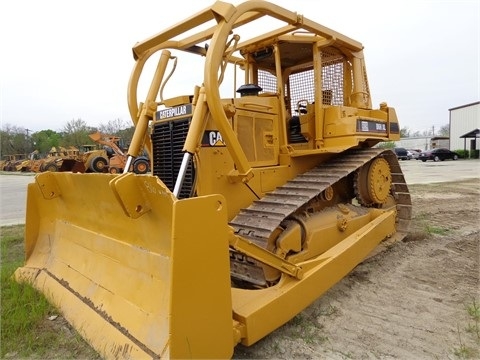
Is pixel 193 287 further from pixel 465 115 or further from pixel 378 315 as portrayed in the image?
pixel 465 115

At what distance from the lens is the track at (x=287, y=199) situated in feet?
12.0

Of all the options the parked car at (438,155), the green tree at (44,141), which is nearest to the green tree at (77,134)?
the green tree at (44,141)

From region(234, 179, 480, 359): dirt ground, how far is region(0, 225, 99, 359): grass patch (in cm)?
138

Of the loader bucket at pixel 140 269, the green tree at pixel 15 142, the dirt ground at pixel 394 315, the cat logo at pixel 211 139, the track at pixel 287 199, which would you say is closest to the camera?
the loader bucket at pixel 140 269

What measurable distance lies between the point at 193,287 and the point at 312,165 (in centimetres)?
307

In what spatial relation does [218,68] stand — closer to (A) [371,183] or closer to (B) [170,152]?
(B) [170,152]

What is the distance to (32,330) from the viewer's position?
133 inches

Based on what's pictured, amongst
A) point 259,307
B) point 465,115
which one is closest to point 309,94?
point 259,307

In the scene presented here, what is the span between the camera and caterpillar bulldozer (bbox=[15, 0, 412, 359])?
265cm

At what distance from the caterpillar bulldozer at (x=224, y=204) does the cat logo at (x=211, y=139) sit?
0.05 feet

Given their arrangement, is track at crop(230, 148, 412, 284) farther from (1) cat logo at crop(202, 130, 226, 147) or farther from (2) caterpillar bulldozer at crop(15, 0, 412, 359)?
(1) cat logo at crop(202, 130, 226, 147)

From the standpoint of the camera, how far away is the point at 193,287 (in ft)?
8.29

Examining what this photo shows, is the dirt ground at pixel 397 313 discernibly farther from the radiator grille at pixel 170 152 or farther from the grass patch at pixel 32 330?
the radiator grille at pixel 170 152

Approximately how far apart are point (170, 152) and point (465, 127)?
1879 inches
